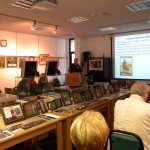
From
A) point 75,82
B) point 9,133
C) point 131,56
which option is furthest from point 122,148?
point 131,56

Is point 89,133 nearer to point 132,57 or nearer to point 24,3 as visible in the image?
point 24,3

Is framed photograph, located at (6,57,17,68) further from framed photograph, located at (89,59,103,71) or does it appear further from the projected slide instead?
the projected slide

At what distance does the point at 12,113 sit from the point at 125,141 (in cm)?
134

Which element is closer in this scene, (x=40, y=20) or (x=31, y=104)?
(x=31, y=104)

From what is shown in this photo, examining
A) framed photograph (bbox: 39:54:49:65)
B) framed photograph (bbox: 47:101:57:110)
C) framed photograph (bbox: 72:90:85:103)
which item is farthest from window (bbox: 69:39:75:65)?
framed photograph (bbox: 47:101:57:110)

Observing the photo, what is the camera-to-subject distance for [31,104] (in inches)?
100

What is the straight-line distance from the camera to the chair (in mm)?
1755

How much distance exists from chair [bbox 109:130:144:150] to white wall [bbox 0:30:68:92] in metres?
4.65

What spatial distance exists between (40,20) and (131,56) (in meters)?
4.00

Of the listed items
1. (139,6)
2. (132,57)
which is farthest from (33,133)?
(132,57)

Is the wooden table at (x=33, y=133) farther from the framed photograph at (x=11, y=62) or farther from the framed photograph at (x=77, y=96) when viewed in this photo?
the framed photograph at (x=11, y=62)

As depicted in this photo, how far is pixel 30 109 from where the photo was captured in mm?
2529

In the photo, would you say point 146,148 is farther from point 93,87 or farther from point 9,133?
point 93,87

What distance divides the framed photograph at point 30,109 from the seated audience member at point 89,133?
1450 mm
